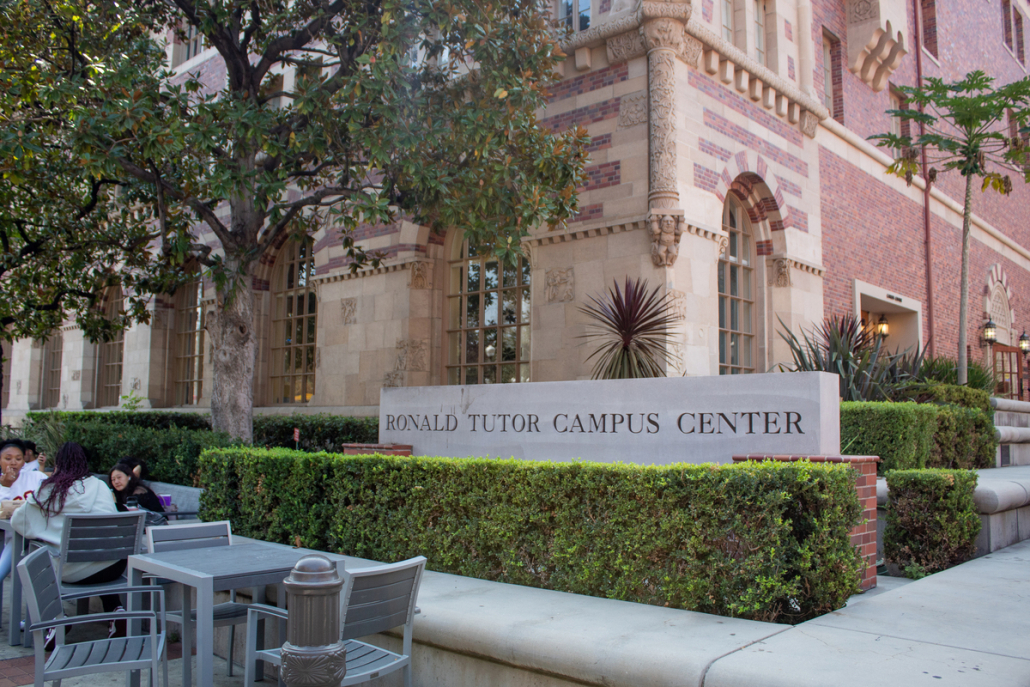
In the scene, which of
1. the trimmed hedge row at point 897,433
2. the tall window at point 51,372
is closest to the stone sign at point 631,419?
the trimmed hedge row at point 897,433

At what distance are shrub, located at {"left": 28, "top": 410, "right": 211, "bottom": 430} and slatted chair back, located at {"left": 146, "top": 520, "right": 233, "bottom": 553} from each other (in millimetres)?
11074

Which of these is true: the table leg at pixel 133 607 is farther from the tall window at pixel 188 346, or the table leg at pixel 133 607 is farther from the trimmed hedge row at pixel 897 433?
the tall window at pixel 188 346

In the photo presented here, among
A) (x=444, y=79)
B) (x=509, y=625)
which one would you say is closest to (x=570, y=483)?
(x=509, y=625)

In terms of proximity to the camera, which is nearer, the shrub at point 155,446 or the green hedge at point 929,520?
the green hedge at point 929,520

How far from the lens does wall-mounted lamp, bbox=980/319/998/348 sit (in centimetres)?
2112

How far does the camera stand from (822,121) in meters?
15.1

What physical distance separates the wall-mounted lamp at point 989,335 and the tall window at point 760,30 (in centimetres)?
1216

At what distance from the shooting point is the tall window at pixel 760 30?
13945 millimetres

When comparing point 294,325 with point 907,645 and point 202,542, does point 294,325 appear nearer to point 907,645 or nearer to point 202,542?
point 202,542

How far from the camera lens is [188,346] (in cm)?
2022

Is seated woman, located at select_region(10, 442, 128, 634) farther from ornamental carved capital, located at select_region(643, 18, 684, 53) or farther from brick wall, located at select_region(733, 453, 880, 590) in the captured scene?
ornamental carved capital, located at select_region(643, 18, 684, 53)

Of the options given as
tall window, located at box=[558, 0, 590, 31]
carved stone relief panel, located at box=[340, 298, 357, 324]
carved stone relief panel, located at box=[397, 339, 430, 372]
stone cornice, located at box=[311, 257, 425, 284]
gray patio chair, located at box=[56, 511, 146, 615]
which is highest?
tall window, located at box=[558, 0, 590, 31]

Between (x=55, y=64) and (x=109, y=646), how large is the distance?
378 inches

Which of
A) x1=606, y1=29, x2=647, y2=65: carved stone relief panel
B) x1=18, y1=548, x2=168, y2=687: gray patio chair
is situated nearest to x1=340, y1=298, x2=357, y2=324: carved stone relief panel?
x1=606, y1=29, x2=647, y2=65: carved stone relief panel
